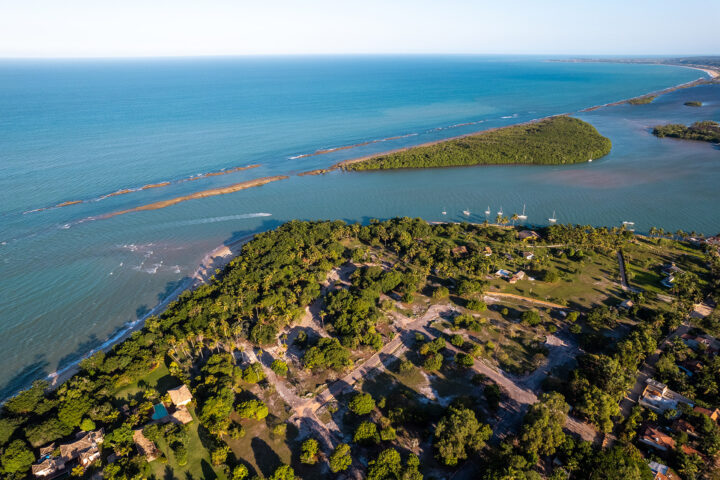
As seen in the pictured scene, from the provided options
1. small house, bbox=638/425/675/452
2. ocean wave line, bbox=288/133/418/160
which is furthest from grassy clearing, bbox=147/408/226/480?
ocean wave line, bbox=288/133/418/160

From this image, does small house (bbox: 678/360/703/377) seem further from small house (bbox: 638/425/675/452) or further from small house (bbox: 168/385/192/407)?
small house (bbox: 168/385/192/407)

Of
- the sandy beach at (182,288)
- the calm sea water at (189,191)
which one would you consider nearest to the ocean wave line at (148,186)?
the calm sea water at (189,191)

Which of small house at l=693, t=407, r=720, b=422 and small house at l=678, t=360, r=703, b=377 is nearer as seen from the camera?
small house at l=693, t=407, r=720, b=422

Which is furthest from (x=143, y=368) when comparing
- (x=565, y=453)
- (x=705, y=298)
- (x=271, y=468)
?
(x=705, y=298)

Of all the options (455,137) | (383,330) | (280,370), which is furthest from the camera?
(455,137)

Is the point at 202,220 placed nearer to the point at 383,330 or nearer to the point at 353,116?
the point at 383,330

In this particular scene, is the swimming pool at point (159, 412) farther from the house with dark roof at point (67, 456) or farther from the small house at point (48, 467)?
the small house at point (48, 467)
